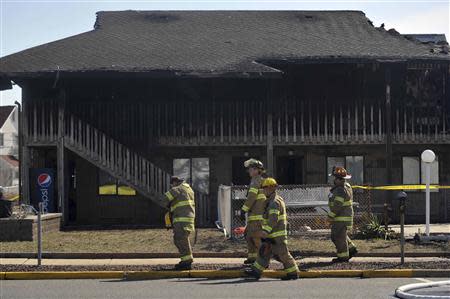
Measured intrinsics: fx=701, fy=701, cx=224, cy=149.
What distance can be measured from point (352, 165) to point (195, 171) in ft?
16.9

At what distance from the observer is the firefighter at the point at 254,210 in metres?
12.6

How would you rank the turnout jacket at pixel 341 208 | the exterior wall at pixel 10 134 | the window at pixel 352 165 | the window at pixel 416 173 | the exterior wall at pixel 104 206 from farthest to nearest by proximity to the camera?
the exterior wall at pixel 10 134 < the window at pixel 416 173 < the window at pixel 352 165 < the exterior wall at pixel 104 206 < the turnout jacket at pixel 341 208

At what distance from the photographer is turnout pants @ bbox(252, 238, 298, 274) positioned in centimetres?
1142

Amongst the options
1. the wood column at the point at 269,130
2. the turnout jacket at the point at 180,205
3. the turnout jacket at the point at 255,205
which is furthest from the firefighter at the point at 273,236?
the wood column at the point at 269,130

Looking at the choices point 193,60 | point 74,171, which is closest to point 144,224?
point 74,171

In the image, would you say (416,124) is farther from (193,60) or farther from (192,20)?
(192,20)

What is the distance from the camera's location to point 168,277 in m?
12.0

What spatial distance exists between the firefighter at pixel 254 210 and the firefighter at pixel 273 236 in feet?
3.22

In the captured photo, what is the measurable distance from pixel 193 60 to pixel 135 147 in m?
3.30

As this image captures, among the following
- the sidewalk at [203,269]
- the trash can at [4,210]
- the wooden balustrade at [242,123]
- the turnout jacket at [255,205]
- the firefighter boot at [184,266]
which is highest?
the wooden balustrade at [242,123]

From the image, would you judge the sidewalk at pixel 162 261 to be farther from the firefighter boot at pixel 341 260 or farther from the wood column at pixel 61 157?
the wood column at pixel 61 157

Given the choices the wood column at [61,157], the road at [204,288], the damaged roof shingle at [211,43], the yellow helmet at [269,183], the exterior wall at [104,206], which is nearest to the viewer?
the road at [204,288]

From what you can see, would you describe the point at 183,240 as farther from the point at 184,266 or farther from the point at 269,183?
the point at 269,183

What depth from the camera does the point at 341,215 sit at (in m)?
13.0
